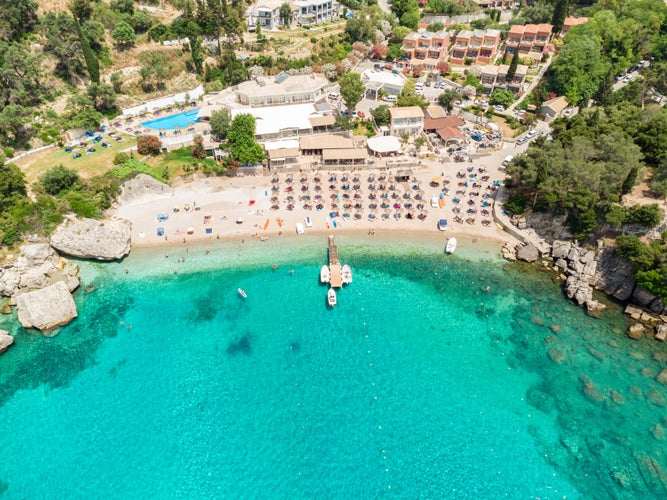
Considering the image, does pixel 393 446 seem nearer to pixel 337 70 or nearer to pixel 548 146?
pixel 548 146

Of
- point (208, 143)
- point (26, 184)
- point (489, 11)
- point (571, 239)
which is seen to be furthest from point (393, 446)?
point (489, 11)

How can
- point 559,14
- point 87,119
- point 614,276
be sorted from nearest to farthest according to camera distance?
point 614,276 < point 87,119 < point 559,14

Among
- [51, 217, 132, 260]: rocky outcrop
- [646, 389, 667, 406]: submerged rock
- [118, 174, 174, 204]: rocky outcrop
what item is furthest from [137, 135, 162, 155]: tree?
[646, 389, 667, 406]: submerged rock

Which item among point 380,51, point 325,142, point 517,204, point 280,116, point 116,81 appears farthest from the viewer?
point 380,51

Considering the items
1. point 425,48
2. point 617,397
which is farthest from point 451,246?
point 425,48

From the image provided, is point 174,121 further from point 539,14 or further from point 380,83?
point 539,14

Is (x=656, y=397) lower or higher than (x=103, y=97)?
lower
